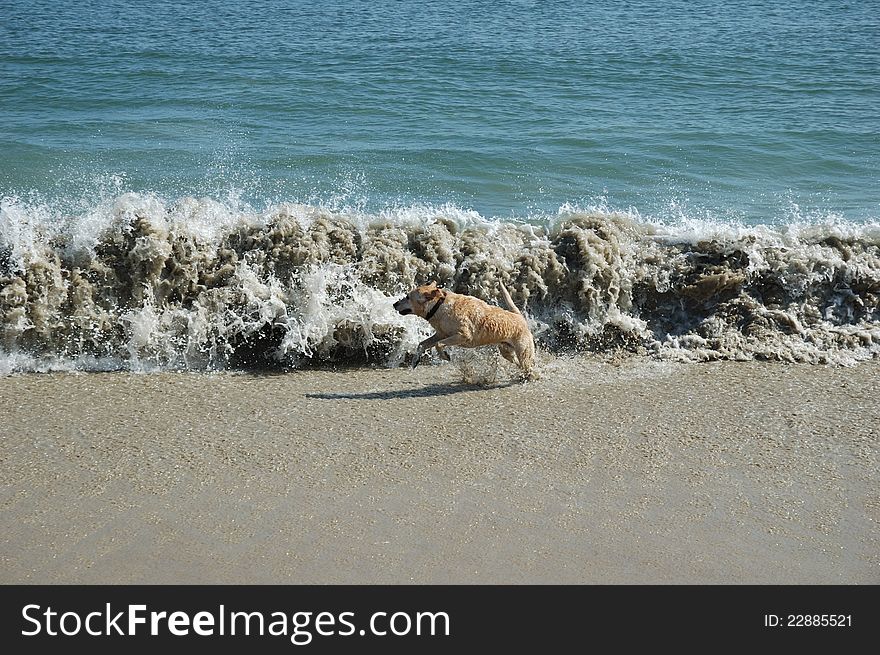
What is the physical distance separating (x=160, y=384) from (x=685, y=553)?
3.94 metres

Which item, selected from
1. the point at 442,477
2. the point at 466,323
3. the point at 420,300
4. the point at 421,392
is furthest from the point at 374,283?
the point at 442,477

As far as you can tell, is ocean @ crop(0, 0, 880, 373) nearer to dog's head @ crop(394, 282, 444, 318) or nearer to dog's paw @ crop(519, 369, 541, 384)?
dog's head @ crop(394, 282, 444, 318)

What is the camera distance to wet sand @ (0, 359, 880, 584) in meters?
4.50

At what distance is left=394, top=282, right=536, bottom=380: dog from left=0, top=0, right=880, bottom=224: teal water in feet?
12.2

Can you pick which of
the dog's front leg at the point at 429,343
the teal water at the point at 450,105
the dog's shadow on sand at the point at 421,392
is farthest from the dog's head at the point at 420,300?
the teal water at the point at 450,105

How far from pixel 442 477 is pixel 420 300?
1.77 meters

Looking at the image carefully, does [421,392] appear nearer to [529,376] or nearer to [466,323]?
[466,323]

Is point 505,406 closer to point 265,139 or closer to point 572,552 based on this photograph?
point 572,552

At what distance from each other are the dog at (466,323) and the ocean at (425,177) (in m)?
0.66

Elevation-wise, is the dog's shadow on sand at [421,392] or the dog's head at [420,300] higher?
the dog's head at [420,300]

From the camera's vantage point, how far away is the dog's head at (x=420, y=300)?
21.9 ft

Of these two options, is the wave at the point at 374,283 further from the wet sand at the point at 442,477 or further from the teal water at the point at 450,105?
the teal water at the point at 450,105

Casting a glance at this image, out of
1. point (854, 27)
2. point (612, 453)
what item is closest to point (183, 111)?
point (612, 453)

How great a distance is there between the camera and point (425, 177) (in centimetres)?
1152
